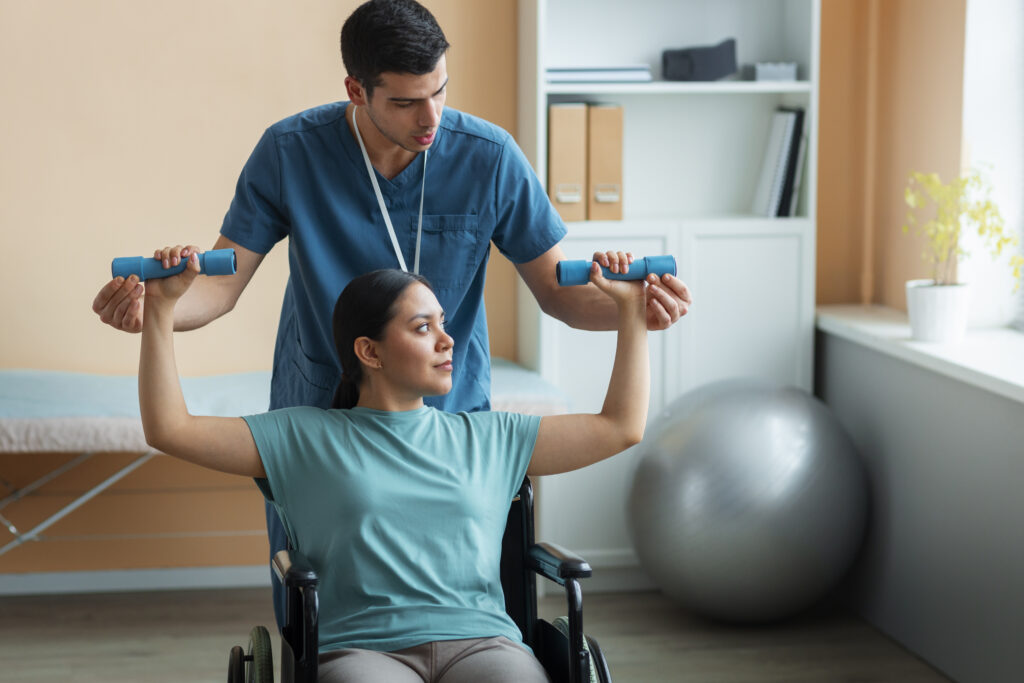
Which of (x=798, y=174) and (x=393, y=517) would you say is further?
(x=798, y=174)

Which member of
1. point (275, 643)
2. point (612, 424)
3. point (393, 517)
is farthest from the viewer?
point (275, 643)

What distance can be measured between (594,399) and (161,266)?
6.17ft

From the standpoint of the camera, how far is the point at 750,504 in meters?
2.76

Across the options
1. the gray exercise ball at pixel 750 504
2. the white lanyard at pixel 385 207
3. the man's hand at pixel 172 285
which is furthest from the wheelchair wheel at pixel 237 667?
the gray exercise ball at pixel 750 504

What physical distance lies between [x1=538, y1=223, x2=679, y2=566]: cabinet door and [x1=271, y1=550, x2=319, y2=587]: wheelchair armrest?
1.70 metres

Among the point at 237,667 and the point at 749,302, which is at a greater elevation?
the point at 749,302

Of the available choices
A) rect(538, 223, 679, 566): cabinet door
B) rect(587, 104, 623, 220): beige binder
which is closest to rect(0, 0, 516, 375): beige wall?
rect(587, 104, 623, 220): beige binder

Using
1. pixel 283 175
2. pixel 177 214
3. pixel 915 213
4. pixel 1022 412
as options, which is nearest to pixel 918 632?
pixel 1022 412

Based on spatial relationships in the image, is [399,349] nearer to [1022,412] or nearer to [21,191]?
[1022,412]

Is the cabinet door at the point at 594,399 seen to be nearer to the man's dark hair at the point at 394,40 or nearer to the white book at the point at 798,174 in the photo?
the white book at the point at 798,174

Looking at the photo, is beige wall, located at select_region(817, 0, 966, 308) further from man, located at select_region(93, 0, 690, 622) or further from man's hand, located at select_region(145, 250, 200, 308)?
man's hand, located at select_region(145, 250, 200, 308)

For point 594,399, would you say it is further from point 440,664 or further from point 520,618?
point 440,664

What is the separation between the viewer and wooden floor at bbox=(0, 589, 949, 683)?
2.79 metres

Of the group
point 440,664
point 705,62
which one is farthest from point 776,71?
point 440,664
